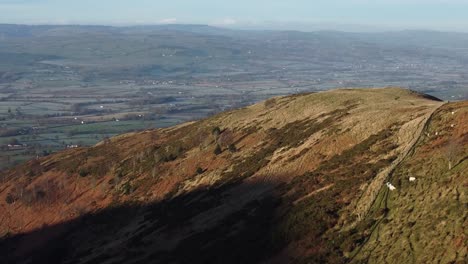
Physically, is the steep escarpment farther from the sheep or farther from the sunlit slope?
the sheep

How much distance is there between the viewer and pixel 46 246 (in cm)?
7081

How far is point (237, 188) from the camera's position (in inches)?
2420

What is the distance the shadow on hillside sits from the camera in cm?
4678

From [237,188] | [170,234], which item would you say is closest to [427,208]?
[237,188]

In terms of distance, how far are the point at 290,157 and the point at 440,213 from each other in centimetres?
2744

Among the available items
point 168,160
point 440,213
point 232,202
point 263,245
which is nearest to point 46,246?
point 168,160

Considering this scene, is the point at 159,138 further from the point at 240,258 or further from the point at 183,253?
the point at 240,258

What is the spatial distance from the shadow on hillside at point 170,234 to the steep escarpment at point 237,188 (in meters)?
0.19

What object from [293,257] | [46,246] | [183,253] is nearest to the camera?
[293,257]

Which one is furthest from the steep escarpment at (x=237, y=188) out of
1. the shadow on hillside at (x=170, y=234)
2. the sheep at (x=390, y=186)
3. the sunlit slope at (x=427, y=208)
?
the sheep at (x=390, y=186)

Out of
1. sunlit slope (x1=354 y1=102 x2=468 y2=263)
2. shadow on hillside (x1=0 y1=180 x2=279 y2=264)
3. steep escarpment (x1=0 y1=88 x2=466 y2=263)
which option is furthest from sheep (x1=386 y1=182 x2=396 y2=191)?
shadow on hillside (x1=0 y1=180 x2=279 y2=264)

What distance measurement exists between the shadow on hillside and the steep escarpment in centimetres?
19

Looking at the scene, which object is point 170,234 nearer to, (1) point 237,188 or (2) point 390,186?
(1) point 237,188

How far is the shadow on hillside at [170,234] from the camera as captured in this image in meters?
46.8
